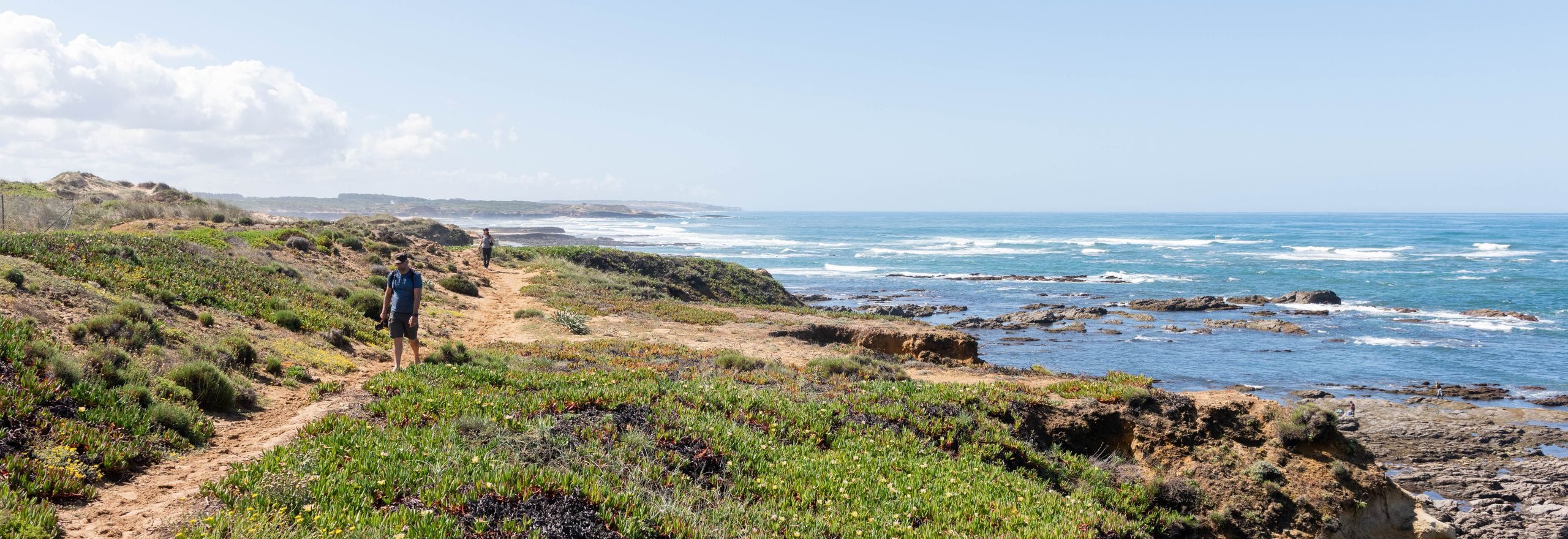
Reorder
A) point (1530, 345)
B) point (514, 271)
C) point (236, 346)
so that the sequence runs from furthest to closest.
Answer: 1. point (514, 271)
2. point (1530, 345)
3. point (236, 346)

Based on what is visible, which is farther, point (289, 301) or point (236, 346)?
point (289, 301)

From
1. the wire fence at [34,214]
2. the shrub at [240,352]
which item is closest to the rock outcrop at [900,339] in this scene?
the shrub at [240,352]

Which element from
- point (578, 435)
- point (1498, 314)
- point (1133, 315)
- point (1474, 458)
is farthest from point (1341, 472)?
point (1498, 314)

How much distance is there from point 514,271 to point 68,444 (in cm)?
2982

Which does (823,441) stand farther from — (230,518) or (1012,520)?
(230,518)

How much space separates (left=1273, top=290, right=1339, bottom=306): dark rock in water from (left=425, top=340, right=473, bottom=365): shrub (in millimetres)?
45114

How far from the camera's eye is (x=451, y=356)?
12.6m

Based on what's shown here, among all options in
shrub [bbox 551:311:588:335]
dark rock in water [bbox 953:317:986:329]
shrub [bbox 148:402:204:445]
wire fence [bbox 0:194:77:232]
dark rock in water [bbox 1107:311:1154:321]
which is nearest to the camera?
shrub [bbox 148:402:204:445]

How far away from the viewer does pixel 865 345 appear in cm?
2098

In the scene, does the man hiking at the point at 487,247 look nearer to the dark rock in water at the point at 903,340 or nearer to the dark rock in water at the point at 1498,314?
the dark rock in water at the point at 903,340

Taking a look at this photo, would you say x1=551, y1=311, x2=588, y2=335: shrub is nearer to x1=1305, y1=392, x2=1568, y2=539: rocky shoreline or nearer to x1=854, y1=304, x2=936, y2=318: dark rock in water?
x1=1305, y1=392, x2=1568, y2=539: rocky shoreline

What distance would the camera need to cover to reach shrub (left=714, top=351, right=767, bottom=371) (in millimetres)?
14117

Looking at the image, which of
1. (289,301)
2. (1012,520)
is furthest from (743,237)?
(1012,520)

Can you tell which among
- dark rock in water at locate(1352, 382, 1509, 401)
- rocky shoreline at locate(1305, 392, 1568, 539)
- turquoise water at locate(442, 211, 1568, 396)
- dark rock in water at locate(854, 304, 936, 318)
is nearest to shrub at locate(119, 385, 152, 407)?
rocky shoreline at locate(1305, 392, 1568, 539)
